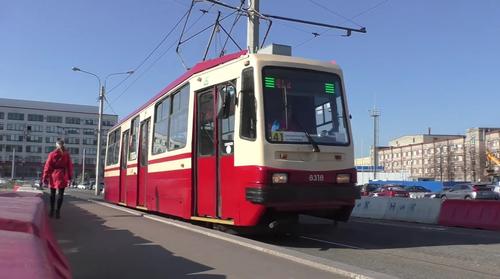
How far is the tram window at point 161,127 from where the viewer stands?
44.6ft

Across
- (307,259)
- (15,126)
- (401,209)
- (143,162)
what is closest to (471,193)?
(401,209)

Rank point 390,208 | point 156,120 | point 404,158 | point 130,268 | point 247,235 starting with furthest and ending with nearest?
point 404,158
point 390,208
point 156,120
point 247,235
point 130,268

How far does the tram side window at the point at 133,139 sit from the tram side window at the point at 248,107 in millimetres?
8104

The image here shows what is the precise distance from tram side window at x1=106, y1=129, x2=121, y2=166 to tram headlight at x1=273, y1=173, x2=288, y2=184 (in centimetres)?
1265

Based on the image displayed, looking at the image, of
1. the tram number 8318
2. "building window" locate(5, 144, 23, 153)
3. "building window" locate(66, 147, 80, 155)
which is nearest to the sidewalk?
the tram number 8318

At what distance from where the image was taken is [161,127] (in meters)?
14.1

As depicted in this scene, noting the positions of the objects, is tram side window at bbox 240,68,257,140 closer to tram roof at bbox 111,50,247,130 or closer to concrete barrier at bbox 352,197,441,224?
tram roof at bbox 111,50,247,130

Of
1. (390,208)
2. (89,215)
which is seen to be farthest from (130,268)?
(390,208)

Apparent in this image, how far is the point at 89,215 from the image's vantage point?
1380 centimetres

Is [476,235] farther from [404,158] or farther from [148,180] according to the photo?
[404,158]

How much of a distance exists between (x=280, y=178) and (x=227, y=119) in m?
1.70

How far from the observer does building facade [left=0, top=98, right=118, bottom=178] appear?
130m

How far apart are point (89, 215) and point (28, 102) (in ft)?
442

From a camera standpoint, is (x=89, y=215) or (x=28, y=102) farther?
(x=28, y=102)
